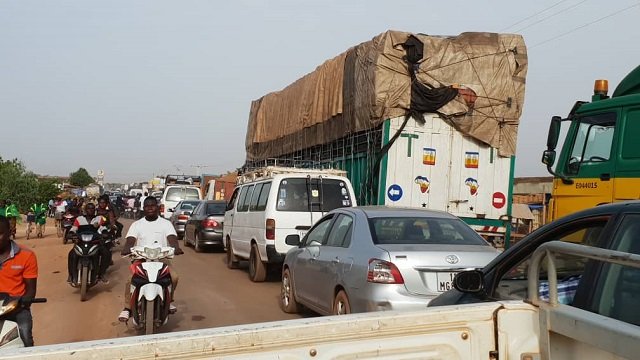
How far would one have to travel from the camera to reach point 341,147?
13.9 metres

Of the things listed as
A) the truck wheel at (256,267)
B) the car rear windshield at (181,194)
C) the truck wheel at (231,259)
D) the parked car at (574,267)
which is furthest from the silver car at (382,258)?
the car rear windshield at (181,194)

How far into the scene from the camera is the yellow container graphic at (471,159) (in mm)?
11680

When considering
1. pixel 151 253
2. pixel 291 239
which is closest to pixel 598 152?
pixel 291 239

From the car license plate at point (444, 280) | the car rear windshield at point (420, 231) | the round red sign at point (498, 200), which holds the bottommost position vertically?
the car license plate at point (444, 280)

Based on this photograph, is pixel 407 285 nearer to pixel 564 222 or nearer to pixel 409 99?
pixel 564 222

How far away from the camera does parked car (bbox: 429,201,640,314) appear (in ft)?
8.64

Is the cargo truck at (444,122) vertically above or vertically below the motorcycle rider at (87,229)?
above

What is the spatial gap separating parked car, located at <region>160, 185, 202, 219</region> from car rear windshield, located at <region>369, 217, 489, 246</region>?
63.6 feet

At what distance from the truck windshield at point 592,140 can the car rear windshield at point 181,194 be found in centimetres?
1997

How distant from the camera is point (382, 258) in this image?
5.54 meters

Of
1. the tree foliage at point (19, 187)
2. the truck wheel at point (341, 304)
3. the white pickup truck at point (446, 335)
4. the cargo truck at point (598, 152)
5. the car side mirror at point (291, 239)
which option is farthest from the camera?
the tree foliage at point (19, 187)

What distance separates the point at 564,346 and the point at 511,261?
1.37 meters

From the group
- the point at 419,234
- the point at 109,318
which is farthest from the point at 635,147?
the point at 109,318

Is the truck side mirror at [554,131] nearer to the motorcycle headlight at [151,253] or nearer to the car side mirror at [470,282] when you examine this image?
the car side mirror at [470,282]
